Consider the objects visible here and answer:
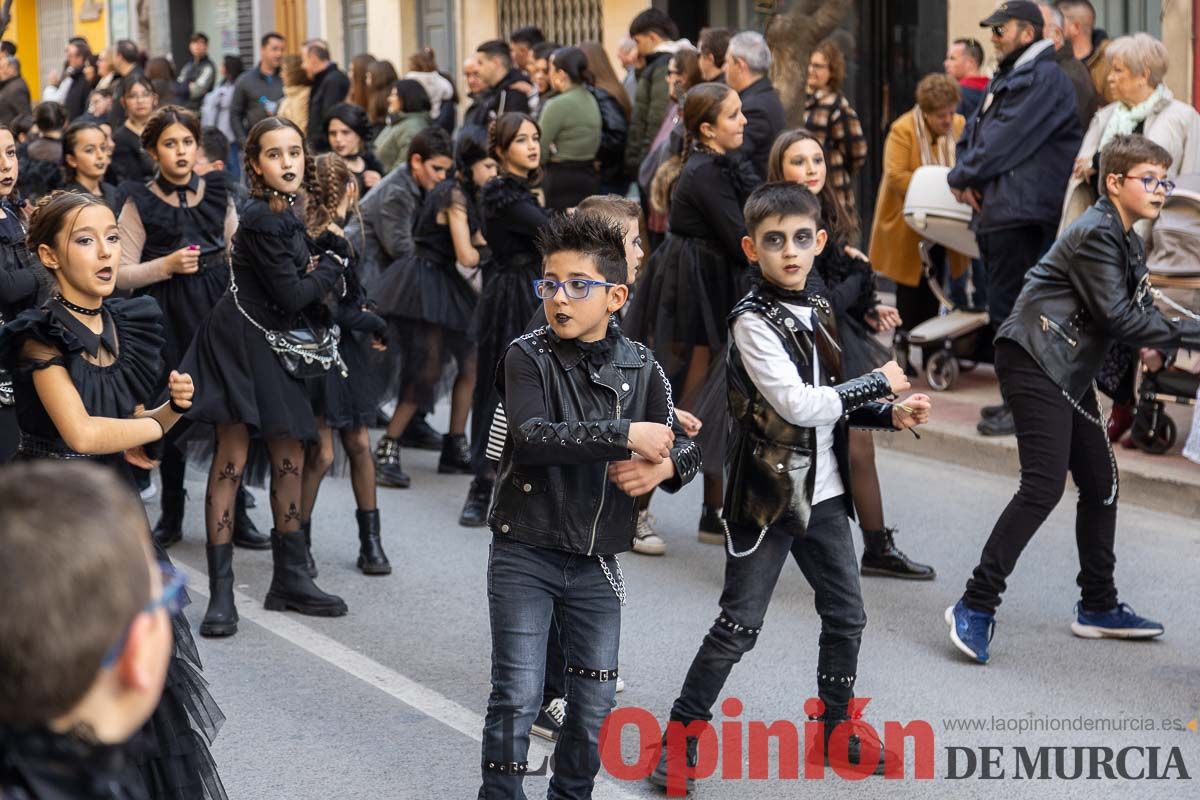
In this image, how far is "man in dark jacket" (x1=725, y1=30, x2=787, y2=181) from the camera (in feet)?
28.5

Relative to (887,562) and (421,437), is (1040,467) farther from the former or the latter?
(421,437)

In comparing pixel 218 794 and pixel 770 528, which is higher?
pixel 770 528

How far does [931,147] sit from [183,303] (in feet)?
17.7

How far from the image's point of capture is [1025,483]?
19.3ft

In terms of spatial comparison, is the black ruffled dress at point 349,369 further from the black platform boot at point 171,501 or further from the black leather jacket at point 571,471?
the black leather jacket at point 571,471

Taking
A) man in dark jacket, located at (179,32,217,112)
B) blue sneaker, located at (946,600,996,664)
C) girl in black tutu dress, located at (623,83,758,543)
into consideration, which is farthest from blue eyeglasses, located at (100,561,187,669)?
man in dark jacket, located at (179,32,217,112)

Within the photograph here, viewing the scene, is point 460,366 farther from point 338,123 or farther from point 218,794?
point 218,794

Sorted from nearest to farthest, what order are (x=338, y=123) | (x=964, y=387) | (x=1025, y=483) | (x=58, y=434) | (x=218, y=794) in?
(x=218, y=794) → (x=58, y=434) → (x=1025, y=483) → (x=338, y=123) → (x=964, y=387)

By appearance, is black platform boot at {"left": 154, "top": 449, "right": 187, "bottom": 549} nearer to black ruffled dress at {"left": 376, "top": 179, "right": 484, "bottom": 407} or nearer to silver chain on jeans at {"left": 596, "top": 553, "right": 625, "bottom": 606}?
black ruffled dress at {"left": 376, "top": 179, "right": 484, "bottom": 407}

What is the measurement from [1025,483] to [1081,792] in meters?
1.42

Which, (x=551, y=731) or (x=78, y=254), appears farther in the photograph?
(x=551, y=731)

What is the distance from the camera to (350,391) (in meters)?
6.86

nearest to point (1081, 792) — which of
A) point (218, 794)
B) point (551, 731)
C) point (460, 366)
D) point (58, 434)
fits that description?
point (551, 731)

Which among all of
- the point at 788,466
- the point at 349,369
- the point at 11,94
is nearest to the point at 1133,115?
the point at 349,369
